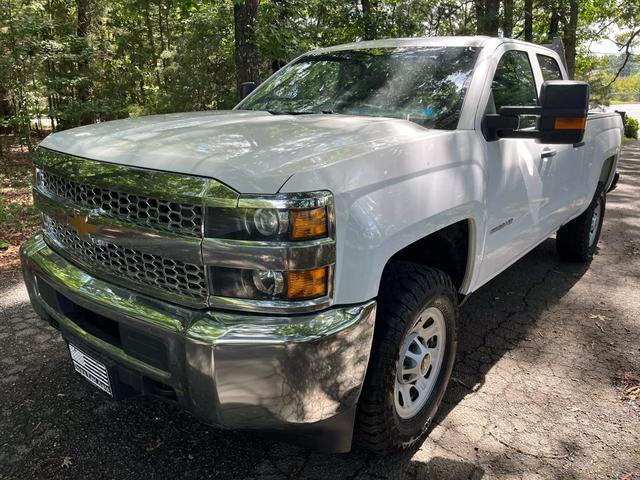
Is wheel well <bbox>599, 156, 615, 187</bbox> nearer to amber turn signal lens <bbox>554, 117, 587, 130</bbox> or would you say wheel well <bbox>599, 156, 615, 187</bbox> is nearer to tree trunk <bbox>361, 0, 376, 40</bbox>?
amber turn signal lens <bbox>554, 117, 587, 130</bbox>

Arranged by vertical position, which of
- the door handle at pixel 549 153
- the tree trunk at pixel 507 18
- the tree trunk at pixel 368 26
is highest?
the tree trunk at pixel 507 18

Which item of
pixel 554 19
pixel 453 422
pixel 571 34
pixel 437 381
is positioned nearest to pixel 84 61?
pixel 437 381

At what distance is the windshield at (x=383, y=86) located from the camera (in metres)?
2.77

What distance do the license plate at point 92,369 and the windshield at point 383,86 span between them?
1773mm

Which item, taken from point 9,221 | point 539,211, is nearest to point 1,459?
point 539,211

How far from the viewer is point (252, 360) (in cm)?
169

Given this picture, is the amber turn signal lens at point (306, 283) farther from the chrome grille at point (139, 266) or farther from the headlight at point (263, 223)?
the chrome grille at point (139, 266)

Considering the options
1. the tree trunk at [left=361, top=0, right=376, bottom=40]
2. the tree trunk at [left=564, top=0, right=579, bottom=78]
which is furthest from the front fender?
the tree trunk at [left=564, top=0, right=579, bottom=78]

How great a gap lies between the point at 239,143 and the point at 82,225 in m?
0.75

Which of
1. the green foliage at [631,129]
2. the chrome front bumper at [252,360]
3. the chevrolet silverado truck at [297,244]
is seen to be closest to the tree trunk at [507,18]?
the chevrolet silverado truck at [297,244]

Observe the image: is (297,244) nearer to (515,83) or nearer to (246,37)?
(515,83)

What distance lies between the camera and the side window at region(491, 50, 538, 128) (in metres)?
3.05

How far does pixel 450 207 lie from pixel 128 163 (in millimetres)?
1382

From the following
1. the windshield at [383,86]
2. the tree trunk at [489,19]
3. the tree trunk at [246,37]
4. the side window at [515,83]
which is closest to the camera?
the windshield at [383,86]
